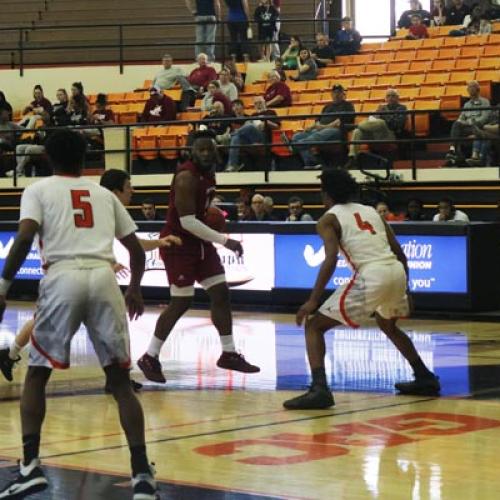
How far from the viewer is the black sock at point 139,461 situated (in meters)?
6.61

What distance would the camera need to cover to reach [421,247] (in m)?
Answer: 17.4

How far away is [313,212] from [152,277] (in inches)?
112

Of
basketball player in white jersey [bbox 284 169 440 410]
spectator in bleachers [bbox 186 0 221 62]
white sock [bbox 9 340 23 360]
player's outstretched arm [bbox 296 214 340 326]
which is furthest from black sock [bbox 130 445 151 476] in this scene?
spectator in bleachers [bbox 186 0 221 62]

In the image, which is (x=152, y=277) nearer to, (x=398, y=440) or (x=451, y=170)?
(x=451, y=170)

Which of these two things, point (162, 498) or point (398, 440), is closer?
point (162, 498)

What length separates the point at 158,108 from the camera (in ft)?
81.0

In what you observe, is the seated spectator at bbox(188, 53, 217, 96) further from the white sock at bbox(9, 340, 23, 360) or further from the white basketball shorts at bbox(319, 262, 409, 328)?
the white basketball shorts at bbox(319, 262, 409, 328)

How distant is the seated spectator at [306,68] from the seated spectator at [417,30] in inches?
74.6

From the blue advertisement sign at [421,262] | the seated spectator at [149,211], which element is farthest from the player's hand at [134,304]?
the seated spectator at [149,211]

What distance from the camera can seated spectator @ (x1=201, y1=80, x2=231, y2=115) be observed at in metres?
23.6

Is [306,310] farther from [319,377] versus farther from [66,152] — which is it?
[66,152]

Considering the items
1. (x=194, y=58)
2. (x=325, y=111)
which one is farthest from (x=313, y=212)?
(x=194, y=58)

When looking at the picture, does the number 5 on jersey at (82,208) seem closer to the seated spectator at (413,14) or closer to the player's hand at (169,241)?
the player's hand at (169,241)

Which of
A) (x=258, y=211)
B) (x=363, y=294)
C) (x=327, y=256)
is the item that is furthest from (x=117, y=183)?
(x=258, y=211)
